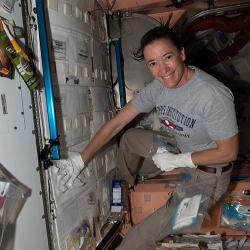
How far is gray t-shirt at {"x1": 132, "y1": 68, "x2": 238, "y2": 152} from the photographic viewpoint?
161 cm

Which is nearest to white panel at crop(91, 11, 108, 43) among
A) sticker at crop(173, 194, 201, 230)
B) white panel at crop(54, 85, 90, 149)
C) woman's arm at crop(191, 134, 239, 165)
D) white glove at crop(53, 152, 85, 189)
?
white panel at crop(54, 85, 90, 149)

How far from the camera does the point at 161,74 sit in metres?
1.70

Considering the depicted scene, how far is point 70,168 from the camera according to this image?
1815 millimetres

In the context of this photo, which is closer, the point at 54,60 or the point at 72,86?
the point at 54,60

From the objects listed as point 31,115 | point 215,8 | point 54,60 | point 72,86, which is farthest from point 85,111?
point 215,8

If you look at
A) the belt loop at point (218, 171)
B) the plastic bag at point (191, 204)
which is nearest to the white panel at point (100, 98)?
the plastic bag at point (191, 204)

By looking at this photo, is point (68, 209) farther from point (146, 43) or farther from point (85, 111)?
point (146, 43)

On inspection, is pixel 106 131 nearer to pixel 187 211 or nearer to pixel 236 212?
pixel 187 211

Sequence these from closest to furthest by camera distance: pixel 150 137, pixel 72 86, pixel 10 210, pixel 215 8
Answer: pixel 10 210 < pixel 72 86 < pixel 150 137 < pixel 215 8

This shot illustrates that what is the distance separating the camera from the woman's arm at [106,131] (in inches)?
77.7

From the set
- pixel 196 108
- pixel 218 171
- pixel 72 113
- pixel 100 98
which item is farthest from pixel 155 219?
pixel 100 98

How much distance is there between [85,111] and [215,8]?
5.95 feet

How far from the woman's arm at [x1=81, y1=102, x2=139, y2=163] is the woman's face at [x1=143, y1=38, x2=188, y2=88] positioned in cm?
42

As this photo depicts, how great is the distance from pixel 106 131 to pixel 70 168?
0.37 m
